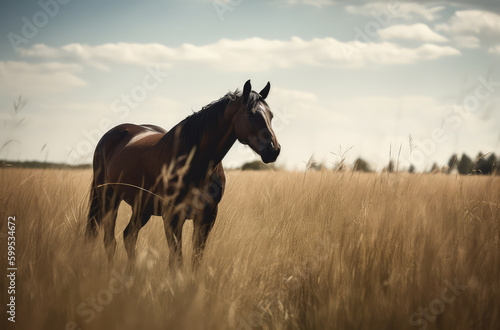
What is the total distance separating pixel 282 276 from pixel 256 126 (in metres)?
1.22

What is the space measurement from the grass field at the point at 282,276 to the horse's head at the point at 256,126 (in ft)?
2.71

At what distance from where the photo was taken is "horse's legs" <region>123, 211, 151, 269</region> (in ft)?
9.85

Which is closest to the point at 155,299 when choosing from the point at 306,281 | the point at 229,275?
the point at 229,275

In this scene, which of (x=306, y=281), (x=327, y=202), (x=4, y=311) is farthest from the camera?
(x=327, y=202)

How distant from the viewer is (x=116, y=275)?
7.52 ft

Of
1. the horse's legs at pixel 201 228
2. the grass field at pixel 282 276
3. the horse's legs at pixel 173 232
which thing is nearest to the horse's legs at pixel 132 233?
the grass field at pixel 282 276

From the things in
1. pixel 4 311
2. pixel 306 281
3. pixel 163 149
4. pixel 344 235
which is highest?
pixel 163 149

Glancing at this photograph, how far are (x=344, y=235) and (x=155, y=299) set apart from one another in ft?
5.10

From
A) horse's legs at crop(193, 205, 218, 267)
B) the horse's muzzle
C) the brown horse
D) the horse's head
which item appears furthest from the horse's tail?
the horse's muzzle

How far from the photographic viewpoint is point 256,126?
9.48 ft

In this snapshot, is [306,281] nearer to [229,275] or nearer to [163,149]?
[229,275]

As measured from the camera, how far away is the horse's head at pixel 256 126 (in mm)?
2840

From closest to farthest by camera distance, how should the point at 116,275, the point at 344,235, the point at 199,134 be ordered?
1. the point at 116,275
2. the point at 344,235
3. the point at 199,134

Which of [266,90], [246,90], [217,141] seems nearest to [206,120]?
[217,141]
